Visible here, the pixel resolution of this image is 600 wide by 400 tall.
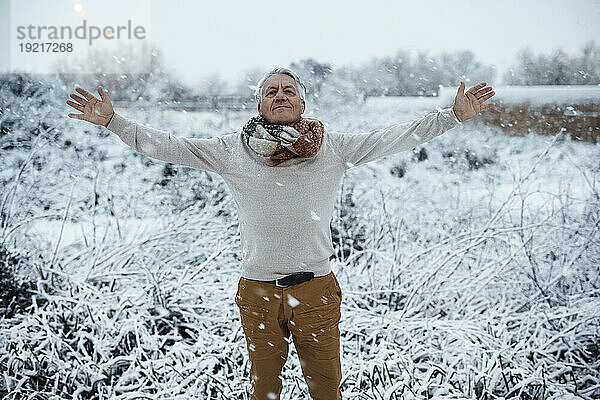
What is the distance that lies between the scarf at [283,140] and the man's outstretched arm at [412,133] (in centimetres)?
10

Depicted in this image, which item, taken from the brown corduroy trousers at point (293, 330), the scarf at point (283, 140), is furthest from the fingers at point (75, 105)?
the brown corduroy trousers at point (293, 330)

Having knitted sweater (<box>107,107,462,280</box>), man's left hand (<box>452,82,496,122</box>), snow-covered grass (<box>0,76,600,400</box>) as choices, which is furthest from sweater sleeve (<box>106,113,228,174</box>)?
snow-covered grass (<box>0,76,600,400</box>)

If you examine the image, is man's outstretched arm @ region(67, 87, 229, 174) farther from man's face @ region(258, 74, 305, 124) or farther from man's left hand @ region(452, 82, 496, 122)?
man's left hand @ region(452, 82, 496, 122)

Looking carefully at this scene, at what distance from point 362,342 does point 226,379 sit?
0.59 metres

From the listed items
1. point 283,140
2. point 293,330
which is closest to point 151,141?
point 283,140

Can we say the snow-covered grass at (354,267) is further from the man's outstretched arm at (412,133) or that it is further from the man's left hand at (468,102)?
the man's left hand at (468,102)

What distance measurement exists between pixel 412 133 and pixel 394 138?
0.05m

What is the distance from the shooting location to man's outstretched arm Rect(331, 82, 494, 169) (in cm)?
148

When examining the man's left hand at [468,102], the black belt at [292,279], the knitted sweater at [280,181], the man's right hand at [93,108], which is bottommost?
the black belt at [292,279]

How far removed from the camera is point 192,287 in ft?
8.36

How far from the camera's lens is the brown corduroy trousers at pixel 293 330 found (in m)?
1.50

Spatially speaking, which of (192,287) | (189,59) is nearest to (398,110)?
(189,59)

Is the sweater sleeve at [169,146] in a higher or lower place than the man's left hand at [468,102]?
lower

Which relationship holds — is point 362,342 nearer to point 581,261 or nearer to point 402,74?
point 581,261
